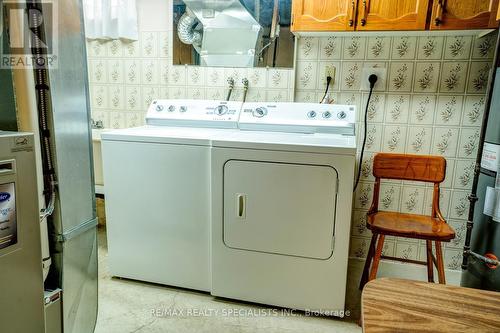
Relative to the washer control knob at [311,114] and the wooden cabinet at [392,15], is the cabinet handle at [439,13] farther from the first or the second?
the washer control knob at [311,114]

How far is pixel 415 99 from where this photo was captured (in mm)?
2318

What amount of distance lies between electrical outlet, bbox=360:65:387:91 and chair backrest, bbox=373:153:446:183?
50 centimetres

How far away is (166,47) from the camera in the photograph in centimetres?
272

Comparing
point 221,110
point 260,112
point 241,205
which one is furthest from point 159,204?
point 260,112

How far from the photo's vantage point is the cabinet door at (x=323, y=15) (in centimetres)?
200

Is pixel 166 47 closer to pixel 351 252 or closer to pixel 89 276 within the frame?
pixel 89 276

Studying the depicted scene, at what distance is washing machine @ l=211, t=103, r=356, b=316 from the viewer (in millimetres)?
1812

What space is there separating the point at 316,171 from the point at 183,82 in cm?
140

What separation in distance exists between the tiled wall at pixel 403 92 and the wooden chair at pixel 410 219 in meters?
0.29

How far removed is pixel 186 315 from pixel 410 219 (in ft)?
4.42

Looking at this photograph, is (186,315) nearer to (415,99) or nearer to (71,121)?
(71,121)

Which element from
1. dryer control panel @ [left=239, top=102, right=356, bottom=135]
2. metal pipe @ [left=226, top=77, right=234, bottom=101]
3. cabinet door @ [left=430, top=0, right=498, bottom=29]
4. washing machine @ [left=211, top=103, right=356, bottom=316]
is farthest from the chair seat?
metal pipe @ [left=226, top=77, right=234, bottom=101]

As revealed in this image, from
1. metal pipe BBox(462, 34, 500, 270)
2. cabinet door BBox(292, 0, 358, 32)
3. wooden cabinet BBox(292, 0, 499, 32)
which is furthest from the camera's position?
cabinet door BBox(292, 0, 358, 32)

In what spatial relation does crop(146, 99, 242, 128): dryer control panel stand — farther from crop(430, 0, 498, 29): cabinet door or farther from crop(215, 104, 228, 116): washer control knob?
crop(430, 0, 498, 29): cabinet door
